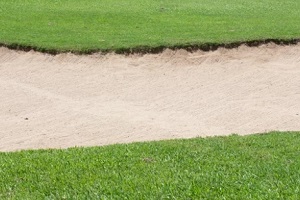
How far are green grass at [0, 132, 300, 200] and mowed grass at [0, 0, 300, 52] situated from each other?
719 cm

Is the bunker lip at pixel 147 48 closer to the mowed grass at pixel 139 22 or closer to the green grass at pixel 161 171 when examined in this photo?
the mowed grass at pixel 139 22

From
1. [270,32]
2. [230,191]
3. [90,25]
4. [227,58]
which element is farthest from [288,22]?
[230,191]

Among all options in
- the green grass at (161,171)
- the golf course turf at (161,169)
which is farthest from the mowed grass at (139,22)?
the green grass at (161,171)

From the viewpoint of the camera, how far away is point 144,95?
15.0 metres

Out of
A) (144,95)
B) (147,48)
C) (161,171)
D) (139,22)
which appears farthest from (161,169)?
(139,22)

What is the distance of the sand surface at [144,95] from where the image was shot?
1277 cm

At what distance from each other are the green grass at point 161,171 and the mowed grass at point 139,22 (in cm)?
719

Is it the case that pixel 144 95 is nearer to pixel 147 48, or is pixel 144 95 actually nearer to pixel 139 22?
pixel 147 48

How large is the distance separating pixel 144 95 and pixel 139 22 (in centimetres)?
520

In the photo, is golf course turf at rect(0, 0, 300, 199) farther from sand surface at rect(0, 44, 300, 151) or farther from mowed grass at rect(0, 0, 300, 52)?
mowed grass at rect(0, 0, 300, 52)

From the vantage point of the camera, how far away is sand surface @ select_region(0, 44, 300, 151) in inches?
503

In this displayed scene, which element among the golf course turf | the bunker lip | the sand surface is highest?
the golf course turf

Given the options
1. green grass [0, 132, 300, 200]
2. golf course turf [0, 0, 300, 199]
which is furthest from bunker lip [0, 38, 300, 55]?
green grass [0, 132, 300, 200]

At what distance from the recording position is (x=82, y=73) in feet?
52.2
